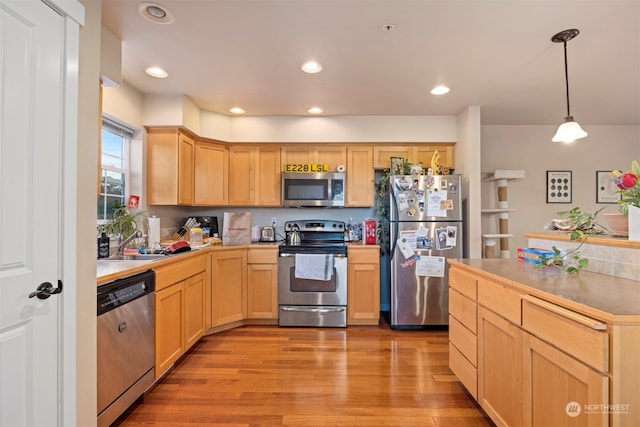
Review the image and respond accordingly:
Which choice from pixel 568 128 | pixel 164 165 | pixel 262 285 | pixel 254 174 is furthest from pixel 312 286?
pixel 568 128

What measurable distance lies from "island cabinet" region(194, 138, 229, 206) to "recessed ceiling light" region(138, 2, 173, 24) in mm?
1608

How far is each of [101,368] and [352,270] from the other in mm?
2227

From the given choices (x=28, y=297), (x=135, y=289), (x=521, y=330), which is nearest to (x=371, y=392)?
(x=521, y=330)

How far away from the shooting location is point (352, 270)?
316 cm

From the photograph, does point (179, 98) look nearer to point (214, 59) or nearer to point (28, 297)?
point (214, 59)

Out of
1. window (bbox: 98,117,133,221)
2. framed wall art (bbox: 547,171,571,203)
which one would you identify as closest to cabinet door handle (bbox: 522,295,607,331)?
window (bbox: 98,117,133,221)

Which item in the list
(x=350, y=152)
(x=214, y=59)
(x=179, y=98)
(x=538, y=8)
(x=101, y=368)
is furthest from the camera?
(x=350, y=152)

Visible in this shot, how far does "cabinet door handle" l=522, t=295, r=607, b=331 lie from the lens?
90 centimetres

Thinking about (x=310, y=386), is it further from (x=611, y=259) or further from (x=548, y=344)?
(x=611, y=259)

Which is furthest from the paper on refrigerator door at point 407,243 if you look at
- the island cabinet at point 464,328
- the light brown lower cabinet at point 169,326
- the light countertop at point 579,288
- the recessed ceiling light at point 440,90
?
the light brown lower cabinet at point 169,326

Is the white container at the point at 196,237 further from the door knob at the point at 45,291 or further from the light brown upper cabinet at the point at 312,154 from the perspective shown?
the door knob at the point at 45,291

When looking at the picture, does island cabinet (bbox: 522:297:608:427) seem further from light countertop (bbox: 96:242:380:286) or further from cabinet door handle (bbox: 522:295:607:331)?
light countertop (bbox: 96:242:380:286)

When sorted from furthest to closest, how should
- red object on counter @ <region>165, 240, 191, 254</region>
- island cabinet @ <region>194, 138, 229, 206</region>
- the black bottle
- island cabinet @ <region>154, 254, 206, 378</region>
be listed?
island cabinet @ <region>194, 138, 229, 206</region> < red object on counter @ <region>165, 240, 191, 254</region> < the black bottle < island cabinet @ <region>154, 254, 206, 378</region>

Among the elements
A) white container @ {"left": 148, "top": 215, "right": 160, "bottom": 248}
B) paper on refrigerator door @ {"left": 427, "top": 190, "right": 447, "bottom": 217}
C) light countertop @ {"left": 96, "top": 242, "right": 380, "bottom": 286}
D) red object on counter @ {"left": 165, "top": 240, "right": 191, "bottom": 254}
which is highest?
paper on refrigerator door @ {"left": 427, "top": 190, "right": 447, "bottom": 217}
